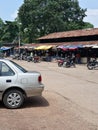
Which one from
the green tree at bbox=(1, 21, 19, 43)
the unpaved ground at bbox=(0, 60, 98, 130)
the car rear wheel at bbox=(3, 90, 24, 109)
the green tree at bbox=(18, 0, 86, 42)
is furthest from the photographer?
the green tree at bbox=(1, 21, 19, 43)

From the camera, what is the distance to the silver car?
31.5 feet

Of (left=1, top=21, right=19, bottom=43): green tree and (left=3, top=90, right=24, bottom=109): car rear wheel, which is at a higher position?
(left=1, top=21, right=19, bottom=43): green tree

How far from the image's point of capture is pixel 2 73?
383 inches

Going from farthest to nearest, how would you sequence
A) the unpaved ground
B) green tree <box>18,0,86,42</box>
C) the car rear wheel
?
1. green tree <box>18,0,86,42</box>
2. the car rear wheel
3. the unpaved ground

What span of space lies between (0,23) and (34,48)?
41.7 metres

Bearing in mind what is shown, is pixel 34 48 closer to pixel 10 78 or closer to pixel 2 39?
pixel 2 39

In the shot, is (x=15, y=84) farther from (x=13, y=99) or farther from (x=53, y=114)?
(x=53, y=114)

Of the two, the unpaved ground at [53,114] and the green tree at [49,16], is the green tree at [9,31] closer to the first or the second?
the green tree at [49,16]

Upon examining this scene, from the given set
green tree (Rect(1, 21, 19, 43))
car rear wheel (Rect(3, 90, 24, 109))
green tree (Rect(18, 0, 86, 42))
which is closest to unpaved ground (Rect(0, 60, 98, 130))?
car rear wheel (Rect(3, 90, 24, 109))

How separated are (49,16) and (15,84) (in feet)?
196

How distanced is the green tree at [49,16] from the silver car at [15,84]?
58.9 m

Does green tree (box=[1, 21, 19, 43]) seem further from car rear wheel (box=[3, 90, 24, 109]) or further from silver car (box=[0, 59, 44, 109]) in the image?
car rear wheel (box=[3, 90, 24, 109])

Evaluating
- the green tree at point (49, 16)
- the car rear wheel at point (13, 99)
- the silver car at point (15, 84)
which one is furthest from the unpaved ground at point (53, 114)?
the green tree at point (49, 16)

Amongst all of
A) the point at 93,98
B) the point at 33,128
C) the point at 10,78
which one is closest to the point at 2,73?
the point at 10,78
